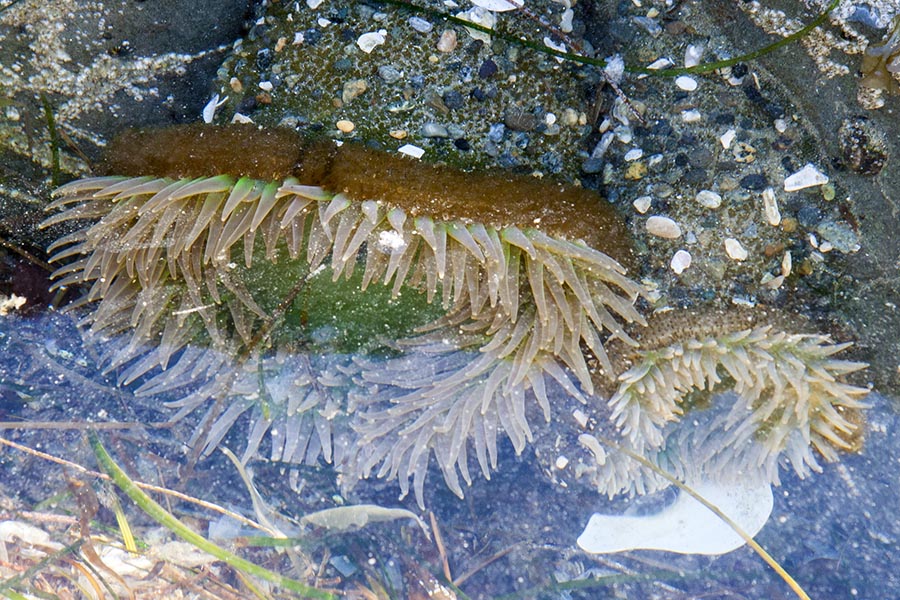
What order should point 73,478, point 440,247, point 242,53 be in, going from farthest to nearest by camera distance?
point 242,53, point 73,478, point 440,247

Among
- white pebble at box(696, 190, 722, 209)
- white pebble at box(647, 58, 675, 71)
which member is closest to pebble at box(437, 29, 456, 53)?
white pebble at box(647, 58, 675, 71)

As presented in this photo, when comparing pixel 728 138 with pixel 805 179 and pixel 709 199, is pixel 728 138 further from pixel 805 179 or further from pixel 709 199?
pixel 805 179

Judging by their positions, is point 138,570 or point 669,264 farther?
point 669,264

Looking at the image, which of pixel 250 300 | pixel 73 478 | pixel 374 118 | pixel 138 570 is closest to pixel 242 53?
pixel 374 118

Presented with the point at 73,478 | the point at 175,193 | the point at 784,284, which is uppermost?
the point at 175,193

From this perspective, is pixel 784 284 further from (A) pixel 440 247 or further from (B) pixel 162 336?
(B) pixel 162 336

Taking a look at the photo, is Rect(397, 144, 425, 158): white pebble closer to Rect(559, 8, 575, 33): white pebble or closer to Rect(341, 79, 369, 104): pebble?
Rect(341, 79, 369, 104): pebble

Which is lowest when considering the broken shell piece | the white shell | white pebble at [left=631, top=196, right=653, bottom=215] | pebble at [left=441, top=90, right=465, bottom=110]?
the broken shell piece
